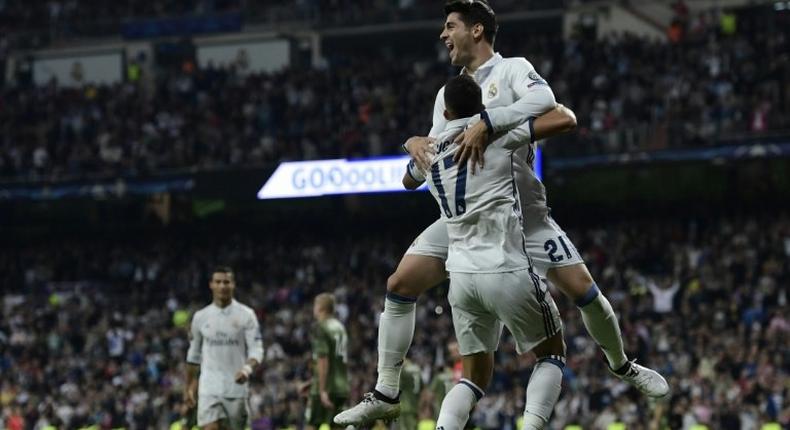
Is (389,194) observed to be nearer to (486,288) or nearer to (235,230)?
(235,230)

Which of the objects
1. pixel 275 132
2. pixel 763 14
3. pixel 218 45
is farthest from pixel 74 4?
pixel 763 14

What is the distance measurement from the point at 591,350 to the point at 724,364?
7.81ft

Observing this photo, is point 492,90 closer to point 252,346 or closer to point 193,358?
point 252,346

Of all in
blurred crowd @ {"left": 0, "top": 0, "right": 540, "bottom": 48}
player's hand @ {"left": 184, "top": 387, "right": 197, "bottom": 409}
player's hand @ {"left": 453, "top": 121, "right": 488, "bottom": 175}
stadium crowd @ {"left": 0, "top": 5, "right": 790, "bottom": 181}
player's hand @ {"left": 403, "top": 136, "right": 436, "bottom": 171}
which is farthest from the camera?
blurred crowd @ {"left": 0, "top": 0, "right": 540, "bottom": 48}

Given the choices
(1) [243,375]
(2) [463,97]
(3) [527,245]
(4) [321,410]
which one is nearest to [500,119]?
(2) [463,97]

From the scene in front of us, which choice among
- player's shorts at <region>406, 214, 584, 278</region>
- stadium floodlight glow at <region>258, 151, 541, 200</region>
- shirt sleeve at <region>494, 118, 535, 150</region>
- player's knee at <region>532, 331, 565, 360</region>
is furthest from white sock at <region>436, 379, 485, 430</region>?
stadium floodlight glow at <region>258, 151, 541, 200</region>

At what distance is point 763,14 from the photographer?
97.1 ft

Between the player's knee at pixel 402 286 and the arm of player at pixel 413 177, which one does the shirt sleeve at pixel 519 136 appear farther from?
the player's knee at pixel 402 286

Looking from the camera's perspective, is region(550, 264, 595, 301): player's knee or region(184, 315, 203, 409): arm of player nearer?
region(550, 264, 595, 301): player's knee

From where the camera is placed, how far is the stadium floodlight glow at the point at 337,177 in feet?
85.1

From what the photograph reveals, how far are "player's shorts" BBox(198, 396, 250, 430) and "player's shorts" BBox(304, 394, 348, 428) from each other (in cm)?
126

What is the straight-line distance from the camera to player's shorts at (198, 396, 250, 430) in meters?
13.0

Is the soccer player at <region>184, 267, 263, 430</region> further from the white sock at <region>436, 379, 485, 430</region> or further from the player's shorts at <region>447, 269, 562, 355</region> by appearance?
the player's shorts at <region>447, 269, 562, 355</region>

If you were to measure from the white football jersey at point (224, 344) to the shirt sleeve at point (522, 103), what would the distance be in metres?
6.20
